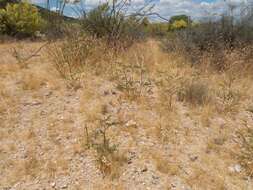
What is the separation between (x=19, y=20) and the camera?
32.8 ft

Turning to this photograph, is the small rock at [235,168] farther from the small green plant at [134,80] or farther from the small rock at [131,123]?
the small green plant at [134,80]

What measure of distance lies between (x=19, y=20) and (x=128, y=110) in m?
7.98

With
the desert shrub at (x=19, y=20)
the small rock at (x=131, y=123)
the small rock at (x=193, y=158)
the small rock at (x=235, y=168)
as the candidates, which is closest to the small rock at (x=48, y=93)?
the small rock at (x=131, y=123)

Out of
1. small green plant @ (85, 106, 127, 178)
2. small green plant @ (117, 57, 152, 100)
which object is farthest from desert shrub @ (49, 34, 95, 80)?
small green plant @ (85, 106, 127, 178)

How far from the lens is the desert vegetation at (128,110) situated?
103 inches

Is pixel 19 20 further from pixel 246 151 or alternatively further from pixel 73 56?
pixel 246 151

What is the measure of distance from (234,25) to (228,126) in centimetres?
343

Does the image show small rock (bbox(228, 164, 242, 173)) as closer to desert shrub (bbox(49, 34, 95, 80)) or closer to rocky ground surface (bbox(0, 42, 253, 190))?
rocky ground surface (bbox(0, 42, 253, 190))

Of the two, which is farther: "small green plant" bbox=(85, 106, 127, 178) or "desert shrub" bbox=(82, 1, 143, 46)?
"desert shrub" bbox=(82, 1, 143, 46)

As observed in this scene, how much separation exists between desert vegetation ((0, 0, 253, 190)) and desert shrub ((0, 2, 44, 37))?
386cm

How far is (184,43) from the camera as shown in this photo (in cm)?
610

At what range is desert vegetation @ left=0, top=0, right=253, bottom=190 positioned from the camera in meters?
2.62

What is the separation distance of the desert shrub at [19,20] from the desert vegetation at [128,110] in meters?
3.86

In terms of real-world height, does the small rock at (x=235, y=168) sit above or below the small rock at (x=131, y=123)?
below
